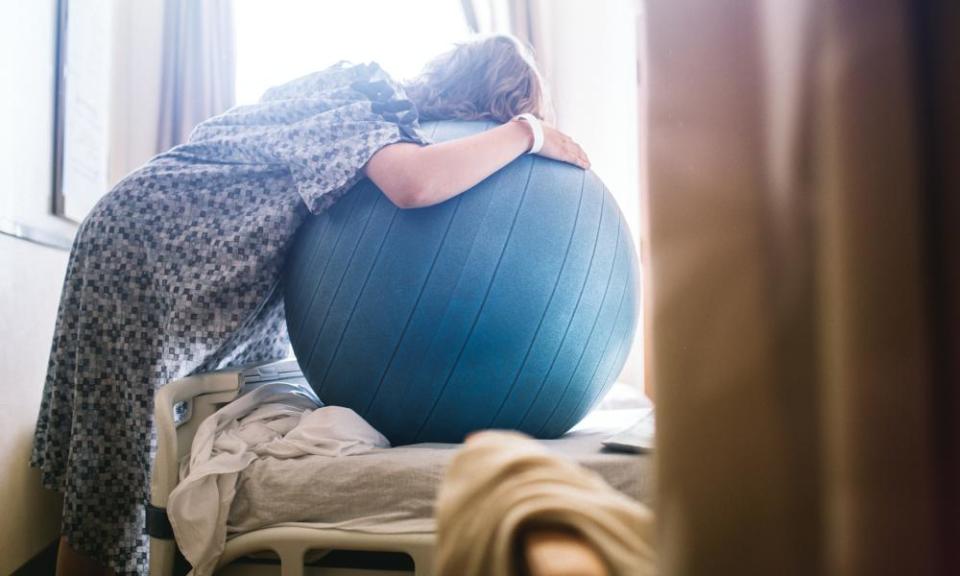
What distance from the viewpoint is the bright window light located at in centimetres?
307

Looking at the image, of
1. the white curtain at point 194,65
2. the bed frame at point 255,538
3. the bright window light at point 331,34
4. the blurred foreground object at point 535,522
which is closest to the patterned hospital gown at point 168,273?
the bed frame at point 255,538

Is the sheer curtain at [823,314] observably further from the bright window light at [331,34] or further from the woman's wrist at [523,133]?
the bright window light at [331,34]

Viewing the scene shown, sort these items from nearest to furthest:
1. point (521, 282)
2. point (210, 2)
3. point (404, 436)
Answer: point (521, 282)
point (404, 436)
point (210, 2)

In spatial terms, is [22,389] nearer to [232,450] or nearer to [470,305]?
[232,450]

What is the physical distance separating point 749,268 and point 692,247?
0.03 metres

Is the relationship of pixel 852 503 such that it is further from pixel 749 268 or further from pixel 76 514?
pixel 76 514

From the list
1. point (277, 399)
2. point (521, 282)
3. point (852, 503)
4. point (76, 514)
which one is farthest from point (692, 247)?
point (76, 514)

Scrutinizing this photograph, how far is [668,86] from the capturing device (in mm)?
336

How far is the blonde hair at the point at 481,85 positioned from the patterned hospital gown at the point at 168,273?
66 millimetres

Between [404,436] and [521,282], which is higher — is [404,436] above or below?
below

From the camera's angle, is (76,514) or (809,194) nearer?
(809,194)

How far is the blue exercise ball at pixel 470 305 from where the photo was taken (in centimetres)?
96

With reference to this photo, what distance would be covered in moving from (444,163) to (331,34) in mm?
2474

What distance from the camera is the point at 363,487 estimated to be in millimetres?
925
